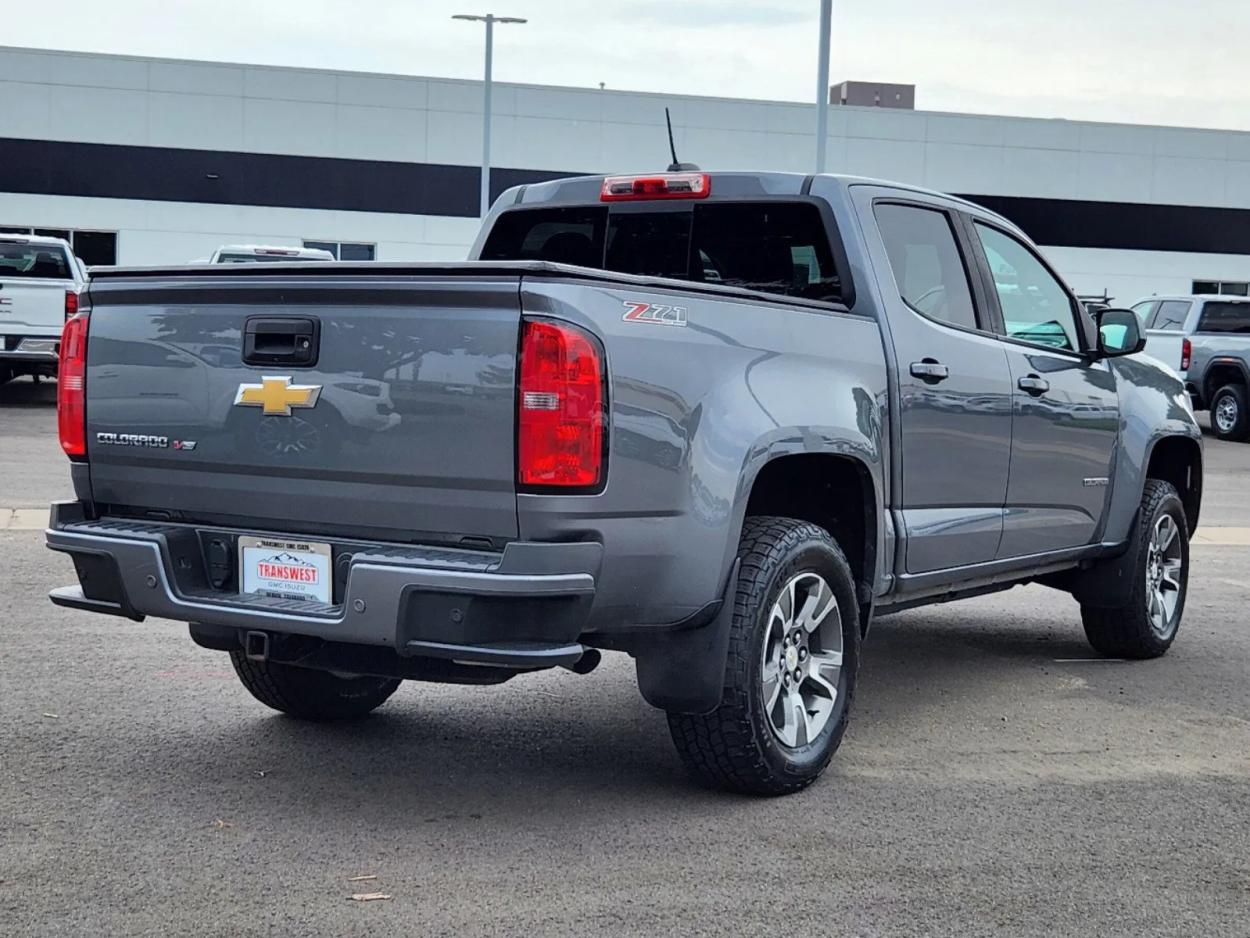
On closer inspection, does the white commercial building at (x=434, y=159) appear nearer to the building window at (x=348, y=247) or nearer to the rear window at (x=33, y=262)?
the building window at (x=348, y=247)

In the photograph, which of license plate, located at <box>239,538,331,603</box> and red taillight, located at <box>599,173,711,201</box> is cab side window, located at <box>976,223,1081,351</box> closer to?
red taillight, located at <box>599,173,711,201</box>

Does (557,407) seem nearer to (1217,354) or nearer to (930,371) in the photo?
(930,371)

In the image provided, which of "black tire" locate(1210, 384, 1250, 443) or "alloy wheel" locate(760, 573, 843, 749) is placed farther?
"black tire" locate(1210, 384, 1250, 443)

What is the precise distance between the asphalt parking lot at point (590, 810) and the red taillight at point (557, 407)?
3.47ft

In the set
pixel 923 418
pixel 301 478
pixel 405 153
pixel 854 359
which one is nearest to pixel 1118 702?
pixel 923 418

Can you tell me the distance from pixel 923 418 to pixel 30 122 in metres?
39.2

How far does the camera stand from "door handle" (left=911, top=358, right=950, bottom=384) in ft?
18.7

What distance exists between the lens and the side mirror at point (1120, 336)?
276 inches

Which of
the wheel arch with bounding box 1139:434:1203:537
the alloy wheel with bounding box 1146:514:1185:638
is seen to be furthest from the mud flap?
the wheel arch with bounding box 1139:434:1203:537

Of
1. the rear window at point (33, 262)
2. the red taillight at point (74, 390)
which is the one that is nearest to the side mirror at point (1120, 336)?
the red taillight at point (74, 390)

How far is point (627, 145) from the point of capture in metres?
44.4

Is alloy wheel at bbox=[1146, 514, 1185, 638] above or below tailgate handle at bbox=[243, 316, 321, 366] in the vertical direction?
below

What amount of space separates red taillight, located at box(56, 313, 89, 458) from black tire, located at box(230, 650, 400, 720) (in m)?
0.94

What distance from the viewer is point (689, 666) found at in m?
4.69
